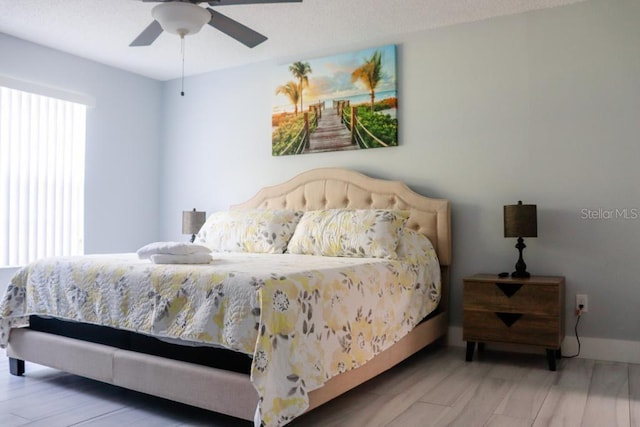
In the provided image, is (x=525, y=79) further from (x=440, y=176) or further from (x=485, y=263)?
(x=485, y=263)

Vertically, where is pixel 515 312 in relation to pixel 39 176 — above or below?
below

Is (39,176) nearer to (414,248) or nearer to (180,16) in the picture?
(180,16)

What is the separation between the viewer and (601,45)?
11.1 feet

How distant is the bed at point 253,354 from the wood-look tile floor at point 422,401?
12 centimetres

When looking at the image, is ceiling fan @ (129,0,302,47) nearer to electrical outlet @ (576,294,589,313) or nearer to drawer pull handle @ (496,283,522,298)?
drawer pull handle @ (496,283,522,298)

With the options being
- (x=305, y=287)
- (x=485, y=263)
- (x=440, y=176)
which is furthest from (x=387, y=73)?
(x=305, y=287)

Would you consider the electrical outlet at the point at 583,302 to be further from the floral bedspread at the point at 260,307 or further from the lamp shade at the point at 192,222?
the lamp shade at the point at 192,222

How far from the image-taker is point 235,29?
9.67ft

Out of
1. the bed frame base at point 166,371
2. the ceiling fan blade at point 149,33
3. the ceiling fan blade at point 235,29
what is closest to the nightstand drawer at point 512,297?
the bed frame base at point 166,371

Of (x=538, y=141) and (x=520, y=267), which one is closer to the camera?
(x=520, y=267)

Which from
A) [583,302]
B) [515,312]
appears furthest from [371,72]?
[583,302]

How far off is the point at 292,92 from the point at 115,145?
6.18 feet

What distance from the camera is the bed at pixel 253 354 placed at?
6.52 ft

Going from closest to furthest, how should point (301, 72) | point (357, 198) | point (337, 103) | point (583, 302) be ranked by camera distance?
1. point (583, 302)
2. point (357, 198)
3. point (337, 103)
4. point (301, 72)
